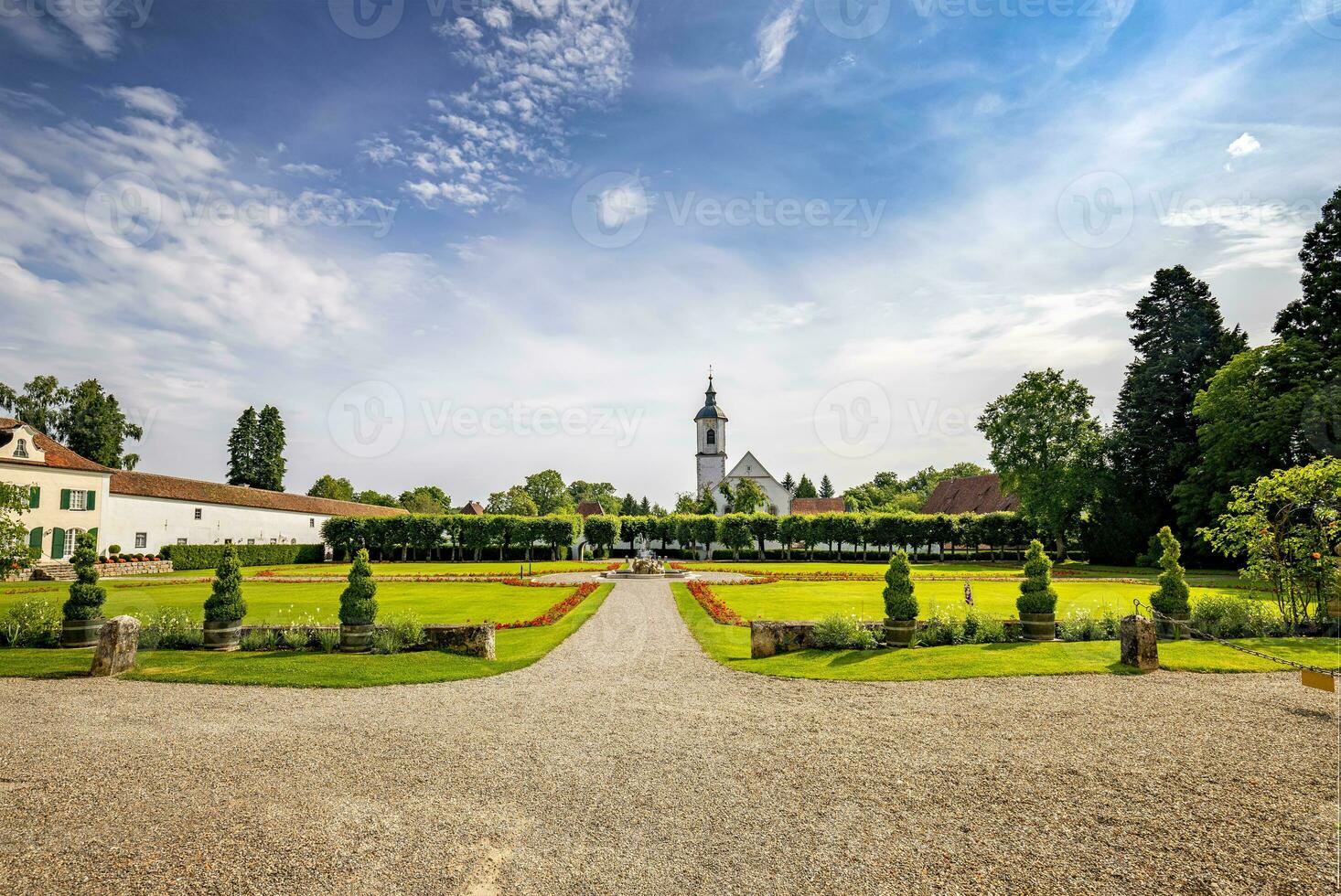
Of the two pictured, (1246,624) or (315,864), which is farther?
(1246,624)

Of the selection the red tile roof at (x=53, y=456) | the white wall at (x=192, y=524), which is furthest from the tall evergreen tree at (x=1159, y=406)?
the red tile roof at (x=53, y=456)

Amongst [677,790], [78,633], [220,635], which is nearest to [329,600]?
[78,633]

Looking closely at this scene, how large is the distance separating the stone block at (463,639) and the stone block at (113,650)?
17.9 feet

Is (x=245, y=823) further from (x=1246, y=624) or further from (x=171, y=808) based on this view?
(x=1246, y=624)

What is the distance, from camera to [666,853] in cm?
584

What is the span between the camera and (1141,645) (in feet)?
41.4

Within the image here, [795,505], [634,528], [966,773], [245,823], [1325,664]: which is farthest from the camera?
[795,505]

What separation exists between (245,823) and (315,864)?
4.13ft

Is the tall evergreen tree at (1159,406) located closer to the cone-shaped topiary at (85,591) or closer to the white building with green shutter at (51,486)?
the cone-shaped topiary at (85,591)

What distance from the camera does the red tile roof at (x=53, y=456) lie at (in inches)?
1559

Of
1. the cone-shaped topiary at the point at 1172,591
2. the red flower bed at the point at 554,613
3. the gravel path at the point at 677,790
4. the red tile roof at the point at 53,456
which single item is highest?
the red tile roof at the point at 53,456

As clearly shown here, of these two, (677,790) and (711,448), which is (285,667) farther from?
(711,448)

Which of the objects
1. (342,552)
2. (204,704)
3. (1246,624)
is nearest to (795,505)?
(342,552)

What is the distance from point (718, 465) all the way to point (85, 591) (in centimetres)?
6786
